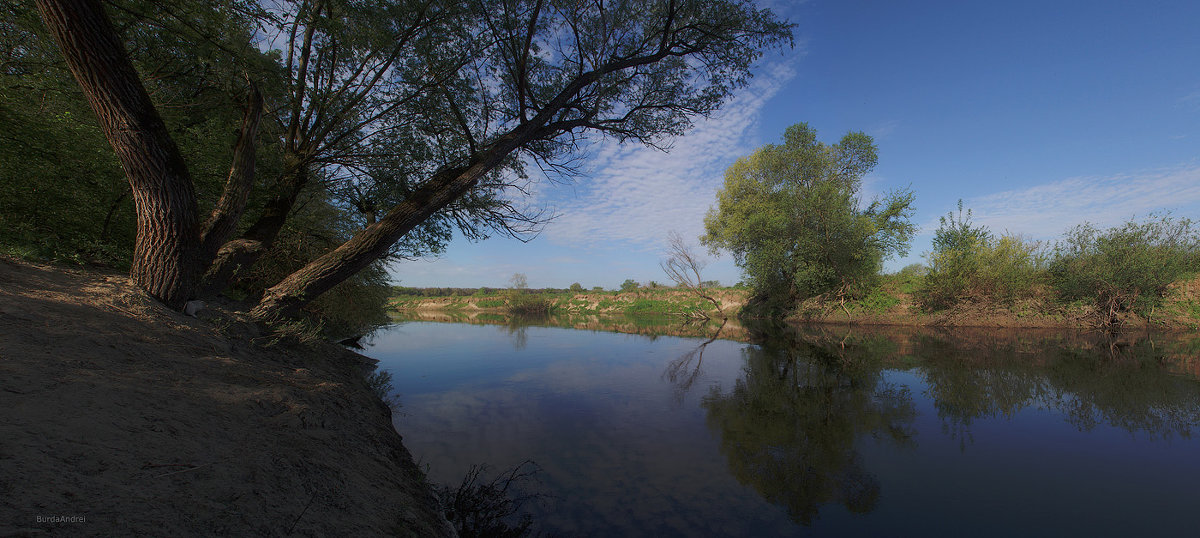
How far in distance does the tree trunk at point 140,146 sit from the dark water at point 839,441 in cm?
322

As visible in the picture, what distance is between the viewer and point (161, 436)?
2131mm

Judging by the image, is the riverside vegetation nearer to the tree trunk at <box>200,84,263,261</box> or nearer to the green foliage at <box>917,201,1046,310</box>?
the green foliage at <box>917,201,1046,310</box>

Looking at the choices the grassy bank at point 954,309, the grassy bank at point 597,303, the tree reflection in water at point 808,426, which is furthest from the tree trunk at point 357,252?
the grassy bank at point 597,303

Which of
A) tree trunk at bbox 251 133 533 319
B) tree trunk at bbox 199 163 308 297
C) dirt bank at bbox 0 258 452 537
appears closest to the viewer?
dirt bank at bbox 0 258 452 537

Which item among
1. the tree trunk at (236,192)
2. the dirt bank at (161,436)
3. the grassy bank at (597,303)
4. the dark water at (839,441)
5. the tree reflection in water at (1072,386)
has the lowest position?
the dark water at (839,441)

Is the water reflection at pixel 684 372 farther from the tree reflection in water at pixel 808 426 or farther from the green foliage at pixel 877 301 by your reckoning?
the green foliage at pixel 877 301

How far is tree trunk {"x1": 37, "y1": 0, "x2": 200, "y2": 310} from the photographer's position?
11.3 ft

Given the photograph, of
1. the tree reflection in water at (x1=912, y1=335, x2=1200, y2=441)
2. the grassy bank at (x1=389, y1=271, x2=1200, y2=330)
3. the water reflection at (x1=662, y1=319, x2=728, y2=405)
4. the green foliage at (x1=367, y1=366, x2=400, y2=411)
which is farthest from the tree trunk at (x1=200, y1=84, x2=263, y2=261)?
the tree reflection in water at (x1=912, y1=335, x2=1200, y2=441)

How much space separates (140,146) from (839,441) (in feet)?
26.5

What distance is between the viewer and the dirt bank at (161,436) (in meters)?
1.57

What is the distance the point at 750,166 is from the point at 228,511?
2595 centimetres

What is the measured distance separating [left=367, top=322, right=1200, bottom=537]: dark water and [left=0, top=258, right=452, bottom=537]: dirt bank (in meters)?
1.30

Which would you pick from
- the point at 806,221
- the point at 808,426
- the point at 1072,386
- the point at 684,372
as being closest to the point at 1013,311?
the point at 806,221

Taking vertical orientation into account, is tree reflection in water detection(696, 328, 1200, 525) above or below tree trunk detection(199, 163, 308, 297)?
below
